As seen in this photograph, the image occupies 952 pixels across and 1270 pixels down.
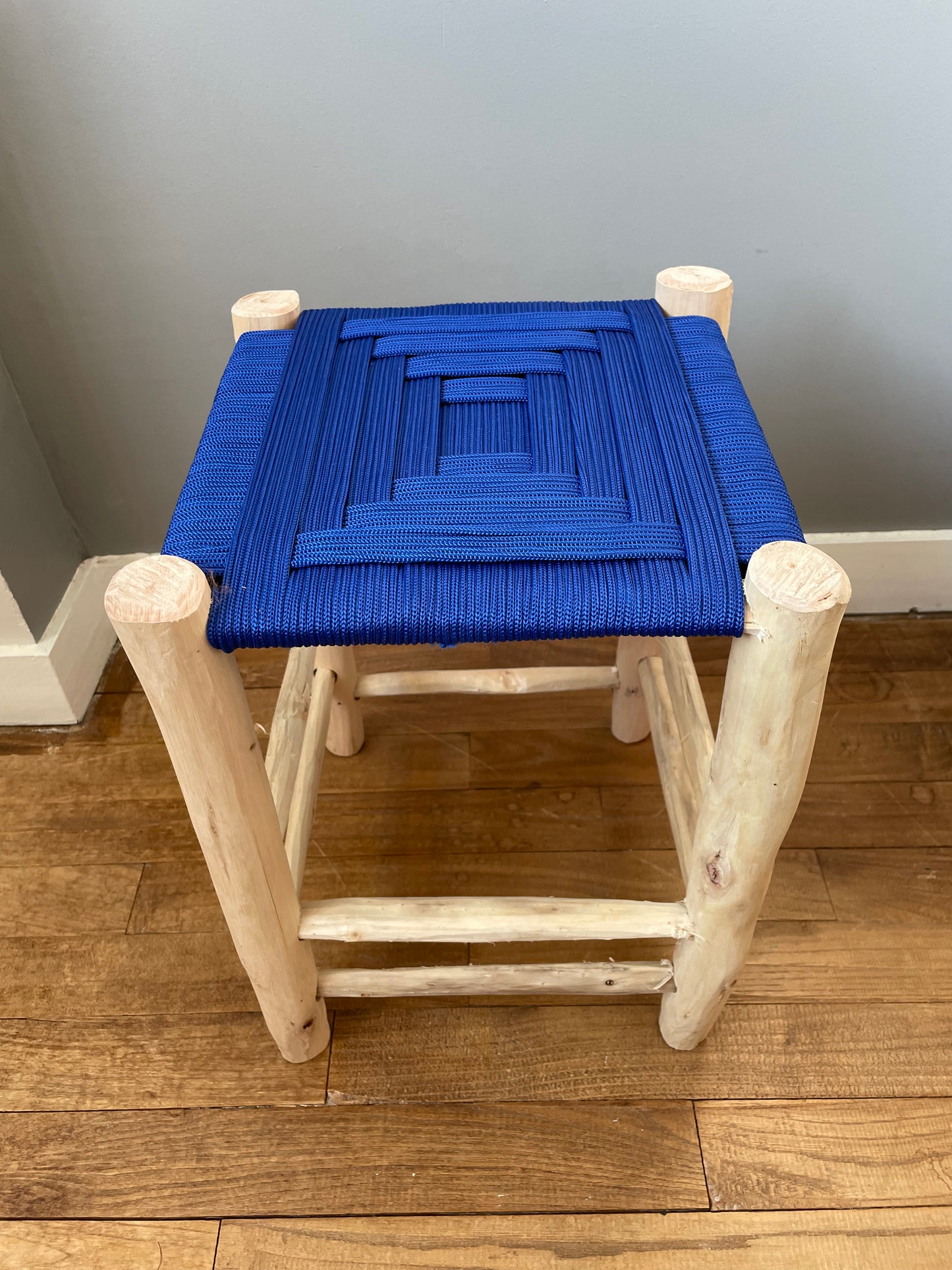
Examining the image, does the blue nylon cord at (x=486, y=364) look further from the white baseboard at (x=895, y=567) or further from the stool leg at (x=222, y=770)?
the white baseboard at (x=895, y=567)

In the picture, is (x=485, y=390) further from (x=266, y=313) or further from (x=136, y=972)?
(x=136, y=972)

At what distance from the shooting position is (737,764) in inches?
23.7

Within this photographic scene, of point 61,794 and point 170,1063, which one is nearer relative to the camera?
point 170,1063

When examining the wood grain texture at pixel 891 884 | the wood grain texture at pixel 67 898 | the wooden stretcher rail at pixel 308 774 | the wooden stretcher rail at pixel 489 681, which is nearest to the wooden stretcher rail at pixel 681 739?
the wooden stretcher rail at pixel 489 681

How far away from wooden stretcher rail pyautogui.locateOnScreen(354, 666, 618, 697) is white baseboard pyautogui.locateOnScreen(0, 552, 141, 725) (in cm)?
39

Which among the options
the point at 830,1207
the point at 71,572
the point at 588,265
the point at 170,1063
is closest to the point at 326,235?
the point at 588,265

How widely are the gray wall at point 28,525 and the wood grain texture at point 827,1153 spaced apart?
3.05 ft

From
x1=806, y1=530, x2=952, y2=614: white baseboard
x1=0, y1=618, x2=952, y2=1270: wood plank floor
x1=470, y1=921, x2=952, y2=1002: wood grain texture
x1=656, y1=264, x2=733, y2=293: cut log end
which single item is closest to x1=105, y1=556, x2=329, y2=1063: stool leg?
x1=0, y1=618, x2=952, y2=1270: wood plank floor

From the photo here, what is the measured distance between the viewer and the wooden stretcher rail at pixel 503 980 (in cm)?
76

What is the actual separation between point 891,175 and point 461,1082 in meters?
0.99

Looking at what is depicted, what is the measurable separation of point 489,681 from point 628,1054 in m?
0.40

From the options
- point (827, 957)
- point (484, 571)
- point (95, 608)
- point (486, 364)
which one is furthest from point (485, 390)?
point (95, 608)

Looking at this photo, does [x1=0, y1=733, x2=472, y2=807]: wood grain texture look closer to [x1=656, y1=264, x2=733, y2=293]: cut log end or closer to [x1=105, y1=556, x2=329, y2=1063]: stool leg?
[x1=105, y1=556, x2=329, y2=1063]: stool leg

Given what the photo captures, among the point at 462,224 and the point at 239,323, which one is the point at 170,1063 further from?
the point at 462,224
